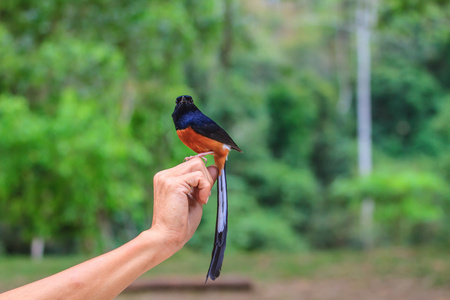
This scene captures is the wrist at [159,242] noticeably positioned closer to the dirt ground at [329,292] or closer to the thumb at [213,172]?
the thumb at [213,172]

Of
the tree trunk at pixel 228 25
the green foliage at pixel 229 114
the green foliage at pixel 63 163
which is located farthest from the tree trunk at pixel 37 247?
the tree trunk at pixel 228 25

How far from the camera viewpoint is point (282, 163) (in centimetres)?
1432

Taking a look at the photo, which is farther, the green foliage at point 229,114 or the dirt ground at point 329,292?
the green foliage at point 229,114

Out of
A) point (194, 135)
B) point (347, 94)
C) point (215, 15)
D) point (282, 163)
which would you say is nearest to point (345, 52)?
point (347, 94)

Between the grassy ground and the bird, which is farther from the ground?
the bird

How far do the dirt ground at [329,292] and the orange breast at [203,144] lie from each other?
414cm

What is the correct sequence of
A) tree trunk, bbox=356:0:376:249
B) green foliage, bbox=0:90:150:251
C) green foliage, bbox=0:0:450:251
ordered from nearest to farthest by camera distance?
green foliage, bbox=0:90:150:251 → green foliage, bbox=0:0:450:251 → tree trunk, bbox=356:0:376:249

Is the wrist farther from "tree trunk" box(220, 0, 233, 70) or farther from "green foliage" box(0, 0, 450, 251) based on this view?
"tree trunk" box(220, 0, 233, 70)

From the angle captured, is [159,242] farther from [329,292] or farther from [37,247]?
[37,247]

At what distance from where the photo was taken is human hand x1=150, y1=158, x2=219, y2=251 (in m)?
0.75

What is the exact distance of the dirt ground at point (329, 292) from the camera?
15.6ft

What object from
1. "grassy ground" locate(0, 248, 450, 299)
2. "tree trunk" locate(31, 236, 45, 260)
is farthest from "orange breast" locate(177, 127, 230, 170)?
"tree trunk" locate(31, 236, 45, 260)

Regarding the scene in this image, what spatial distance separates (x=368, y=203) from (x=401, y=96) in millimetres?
6353

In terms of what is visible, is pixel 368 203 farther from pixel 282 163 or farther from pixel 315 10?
pixel 315 10
